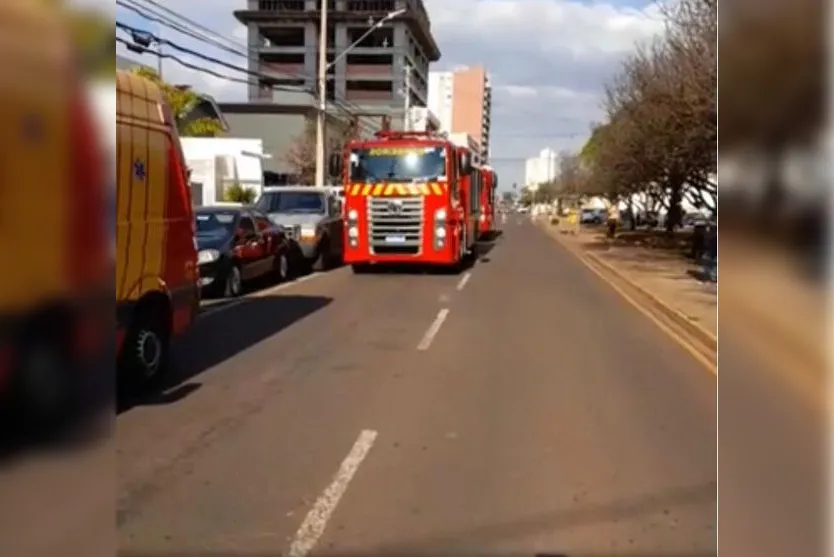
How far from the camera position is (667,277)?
2262 centimetres

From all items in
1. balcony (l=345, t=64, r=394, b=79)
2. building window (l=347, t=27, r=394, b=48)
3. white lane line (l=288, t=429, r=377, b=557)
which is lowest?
white lane line (l=288, t=429, r=377, b=557)

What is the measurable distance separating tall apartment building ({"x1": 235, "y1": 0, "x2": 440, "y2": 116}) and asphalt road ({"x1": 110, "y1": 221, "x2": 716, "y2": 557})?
75.8 ft

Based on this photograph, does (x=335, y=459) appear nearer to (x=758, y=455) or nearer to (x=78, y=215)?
(x=758, y=455)

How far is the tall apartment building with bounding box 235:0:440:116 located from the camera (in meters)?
54.4

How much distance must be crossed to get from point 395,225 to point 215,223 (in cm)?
485

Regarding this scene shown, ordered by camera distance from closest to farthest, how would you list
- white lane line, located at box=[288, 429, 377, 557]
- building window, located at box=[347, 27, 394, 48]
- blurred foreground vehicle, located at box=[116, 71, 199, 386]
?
1. blurred foreground vehicle, located at box=[116, 71, 199, 386]
2. white lane line, located at box=[288, 429, 377, 557]
3. building window, located at box=[347, 27, 394, 48]

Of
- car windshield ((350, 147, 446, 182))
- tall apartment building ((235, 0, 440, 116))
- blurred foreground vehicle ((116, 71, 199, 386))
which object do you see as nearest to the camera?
blurred foreground vehicle ((116, 71, 199, 386))

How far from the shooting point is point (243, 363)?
10297 millimetres

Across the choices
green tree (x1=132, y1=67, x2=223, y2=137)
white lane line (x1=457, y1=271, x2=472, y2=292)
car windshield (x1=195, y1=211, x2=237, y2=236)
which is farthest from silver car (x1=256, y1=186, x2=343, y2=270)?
green tree (x1=132, y1=67, x2=223, y2=137)

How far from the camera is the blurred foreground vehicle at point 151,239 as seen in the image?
3838mm

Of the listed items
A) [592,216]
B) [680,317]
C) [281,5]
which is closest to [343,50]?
[281,5]

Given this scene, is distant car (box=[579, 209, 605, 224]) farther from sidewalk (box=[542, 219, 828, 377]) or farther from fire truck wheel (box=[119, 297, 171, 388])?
sidewalk (box=[542, 219, 828, 377])

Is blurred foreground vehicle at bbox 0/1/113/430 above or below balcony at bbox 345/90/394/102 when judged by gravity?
below

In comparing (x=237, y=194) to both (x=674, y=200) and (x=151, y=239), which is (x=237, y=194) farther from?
(x=151, y=239)
